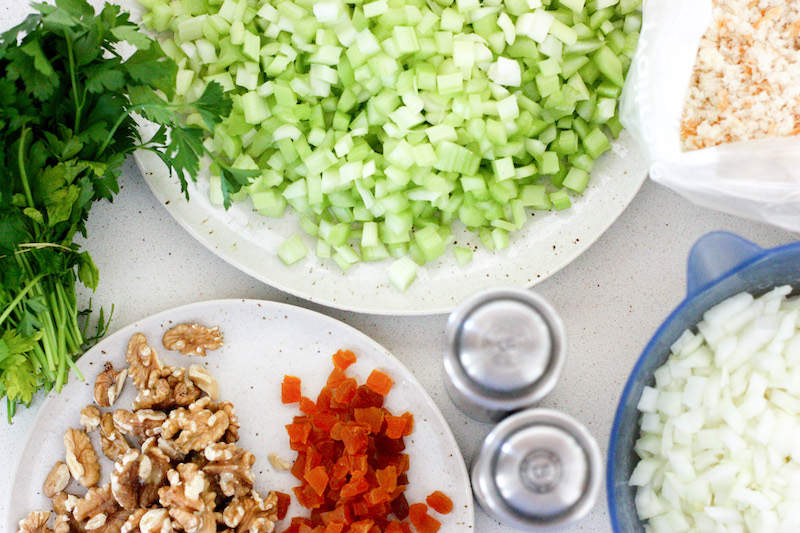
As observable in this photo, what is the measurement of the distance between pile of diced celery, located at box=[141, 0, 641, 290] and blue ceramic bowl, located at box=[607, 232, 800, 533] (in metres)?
0.27

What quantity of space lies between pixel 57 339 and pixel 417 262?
68 centimetres

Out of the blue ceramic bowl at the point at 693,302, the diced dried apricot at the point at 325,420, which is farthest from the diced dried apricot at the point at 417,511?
the blue ceramic bowl at the point at 693,302

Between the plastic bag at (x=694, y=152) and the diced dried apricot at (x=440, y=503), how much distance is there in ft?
2.20

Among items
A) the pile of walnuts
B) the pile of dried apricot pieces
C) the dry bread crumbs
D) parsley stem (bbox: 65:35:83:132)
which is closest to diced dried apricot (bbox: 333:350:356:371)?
the pile of dried apricot pieces

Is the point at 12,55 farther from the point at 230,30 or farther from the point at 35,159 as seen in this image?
the point at 230,30

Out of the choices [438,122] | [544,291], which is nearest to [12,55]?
[438,122]

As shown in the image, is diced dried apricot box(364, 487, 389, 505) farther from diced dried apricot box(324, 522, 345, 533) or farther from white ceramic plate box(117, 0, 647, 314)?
white ceramic plate box(117, 0, 647, 314)

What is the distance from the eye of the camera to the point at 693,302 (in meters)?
1.09

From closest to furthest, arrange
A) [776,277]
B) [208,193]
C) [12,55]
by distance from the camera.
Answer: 1. [12,55]
2. [776,277]
3. [208,193]

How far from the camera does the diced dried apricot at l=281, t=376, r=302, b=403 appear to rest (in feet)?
4.08

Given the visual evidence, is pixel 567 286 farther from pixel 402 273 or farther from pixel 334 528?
pixel 334 528

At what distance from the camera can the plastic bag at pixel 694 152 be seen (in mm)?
1027

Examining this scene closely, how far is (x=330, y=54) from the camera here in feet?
3.87

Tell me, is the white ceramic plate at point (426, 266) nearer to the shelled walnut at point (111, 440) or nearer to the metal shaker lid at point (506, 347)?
the metal shaker lid at point (506, 347)
